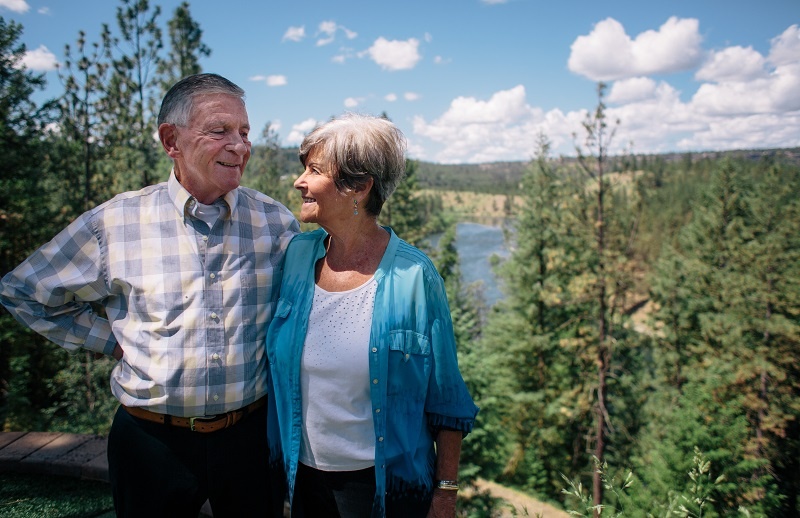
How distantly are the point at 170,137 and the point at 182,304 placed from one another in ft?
2.08

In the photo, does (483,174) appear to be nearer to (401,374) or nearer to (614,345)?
(614,345)

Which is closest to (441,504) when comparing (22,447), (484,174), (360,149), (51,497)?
(360,149)

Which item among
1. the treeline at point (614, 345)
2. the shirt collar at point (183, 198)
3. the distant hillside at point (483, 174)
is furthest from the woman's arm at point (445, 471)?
the distant hillside at point (483, 174)

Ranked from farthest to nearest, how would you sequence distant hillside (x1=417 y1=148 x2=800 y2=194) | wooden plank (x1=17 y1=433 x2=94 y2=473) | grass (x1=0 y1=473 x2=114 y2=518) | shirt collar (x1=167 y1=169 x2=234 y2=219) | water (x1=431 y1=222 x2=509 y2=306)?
1. distant hillside (x1=417 y1=148 x2=800 y2=194)
2. water (x1=431 y1=222 x2=509 y2=306)
3. wooden plank (x1=17 y1=433 x2=94 y2=473)
4. grass (x1=0 y1=473 x2=114 y2=518)
5. shirt collar (x1=167 y1=169 x2=234 y2=219)

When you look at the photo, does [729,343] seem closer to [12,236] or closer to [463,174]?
[12,236]

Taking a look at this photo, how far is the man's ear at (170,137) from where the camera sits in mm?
1876

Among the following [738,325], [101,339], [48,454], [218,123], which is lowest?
[738,325]

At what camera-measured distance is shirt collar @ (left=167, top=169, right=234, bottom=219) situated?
1871 mm

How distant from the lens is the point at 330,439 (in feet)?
5.96

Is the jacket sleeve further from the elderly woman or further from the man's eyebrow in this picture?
the man's eyebrow

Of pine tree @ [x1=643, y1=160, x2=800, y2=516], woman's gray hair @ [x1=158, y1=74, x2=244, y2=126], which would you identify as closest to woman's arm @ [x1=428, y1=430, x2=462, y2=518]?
woman's gray hair @ [x1=158, y1=74, x2=244, y2=126]

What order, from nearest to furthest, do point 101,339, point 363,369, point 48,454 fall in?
point 363,369, point 101,339, point 48,454

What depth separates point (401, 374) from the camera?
5.87ft

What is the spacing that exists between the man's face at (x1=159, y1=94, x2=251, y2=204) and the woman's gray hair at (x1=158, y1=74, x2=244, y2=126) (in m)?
0.02
